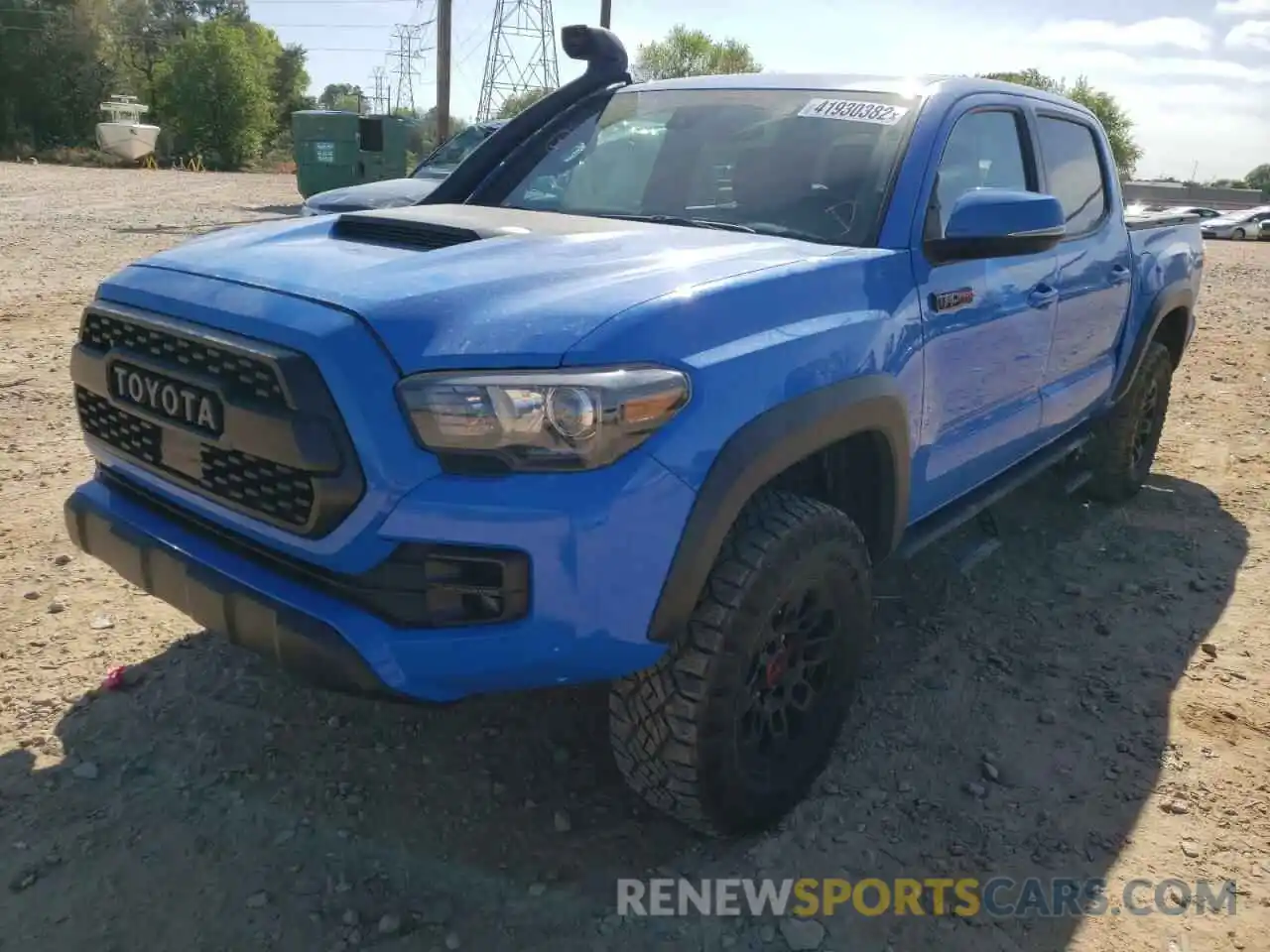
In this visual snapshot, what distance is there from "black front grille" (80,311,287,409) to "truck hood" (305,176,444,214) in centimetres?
551

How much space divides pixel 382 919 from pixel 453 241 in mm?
1606

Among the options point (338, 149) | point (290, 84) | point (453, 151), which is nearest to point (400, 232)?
point (453, 151)

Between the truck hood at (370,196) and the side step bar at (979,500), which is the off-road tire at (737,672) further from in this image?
the truck hood at (370,196)

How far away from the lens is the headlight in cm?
192

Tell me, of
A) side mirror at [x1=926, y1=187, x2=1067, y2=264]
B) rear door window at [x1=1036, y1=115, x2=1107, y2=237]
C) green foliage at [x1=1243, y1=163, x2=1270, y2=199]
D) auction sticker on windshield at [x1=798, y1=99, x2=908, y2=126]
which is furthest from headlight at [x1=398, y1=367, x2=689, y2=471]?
green foliage at [x1=1243, y1=163, x2=1270, y2=199]

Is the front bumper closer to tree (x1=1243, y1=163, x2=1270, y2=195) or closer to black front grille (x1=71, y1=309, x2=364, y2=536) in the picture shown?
black front grille (x1=71, y1=309, x2=364, y2=536)

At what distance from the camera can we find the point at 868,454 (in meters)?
2.74

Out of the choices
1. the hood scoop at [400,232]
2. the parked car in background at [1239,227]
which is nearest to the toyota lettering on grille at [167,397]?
the hood scoop at [400,232]

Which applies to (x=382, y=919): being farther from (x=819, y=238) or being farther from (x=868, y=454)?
(x=819, y=238)

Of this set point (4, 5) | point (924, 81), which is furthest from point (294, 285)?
point (4, 5)

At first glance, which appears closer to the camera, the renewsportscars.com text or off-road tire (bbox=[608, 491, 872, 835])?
off-road tire (bbox=[608, 491, 872, 835])

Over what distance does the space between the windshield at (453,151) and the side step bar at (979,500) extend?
8.10 meters

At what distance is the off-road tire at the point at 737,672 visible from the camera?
221 centimetres

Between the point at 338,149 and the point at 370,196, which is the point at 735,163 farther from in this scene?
the point at 338,149
